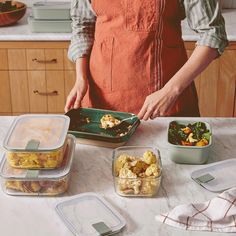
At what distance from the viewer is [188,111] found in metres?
2.00

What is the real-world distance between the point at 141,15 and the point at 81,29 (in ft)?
0.94

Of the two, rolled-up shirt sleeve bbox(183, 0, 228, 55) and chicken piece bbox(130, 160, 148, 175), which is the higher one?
rolled-up shirt sleeve bbox(183, 0, 228, 55)

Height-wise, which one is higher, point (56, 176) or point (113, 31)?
point (113, 31)

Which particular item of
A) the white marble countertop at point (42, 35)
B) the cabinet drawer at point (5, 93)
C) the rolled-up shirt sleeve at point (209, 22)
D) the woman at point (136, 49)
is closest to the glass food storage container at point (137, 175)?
the woman at point (136, 49)

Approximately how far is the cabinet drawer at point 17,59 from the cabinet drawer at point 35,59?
0.03 m

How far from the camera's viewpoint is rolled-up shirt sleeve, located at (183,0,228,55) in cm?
174

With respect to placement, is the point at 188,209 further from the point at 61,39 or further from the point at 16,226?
the point at 61,39

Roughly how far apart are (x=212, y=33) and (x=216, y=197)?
26.2 inches

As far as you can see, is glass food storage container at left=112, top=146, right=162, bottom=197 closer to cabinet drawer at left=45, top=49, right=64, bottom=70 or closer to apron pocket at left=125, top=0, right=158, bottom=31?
apron pocket at left=125, top=0, right=158, bottom=31

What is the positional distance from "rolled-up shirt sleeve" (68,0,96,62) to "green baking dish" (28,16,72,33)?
84 cm

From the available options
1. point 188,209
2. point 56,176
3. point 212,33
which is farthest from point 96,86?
point 188,209

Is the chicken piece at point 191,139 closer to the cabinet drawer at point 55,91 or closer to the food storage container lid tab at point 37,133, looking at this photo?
the food storage container lid tab at point 37,133

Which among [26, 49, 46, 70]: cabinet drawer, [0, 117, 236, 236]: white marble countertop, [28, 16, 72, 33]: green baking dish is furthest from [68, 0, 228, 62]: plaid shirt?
[26, 49, 46, 70]: cabinet drawer

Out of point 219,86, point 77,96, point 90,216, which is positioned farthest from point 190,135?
point 219,86
